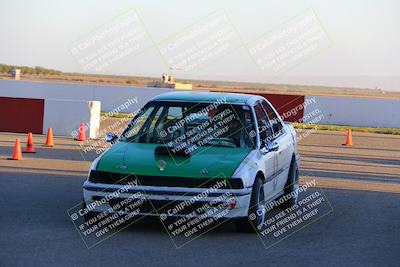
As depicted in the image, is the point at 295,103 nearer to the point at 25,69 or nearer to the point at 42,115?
the point at 42,115

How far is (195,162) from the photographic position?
29.4 ft

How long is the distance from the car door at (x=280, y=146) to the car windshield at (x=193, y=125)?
0.71 metres

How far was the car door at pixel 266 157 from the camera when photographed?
379 inches

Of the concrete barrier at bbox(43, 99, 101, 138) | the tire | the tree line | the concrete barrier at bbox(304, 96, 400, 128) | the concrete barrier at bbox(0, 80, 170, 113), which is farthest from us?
the tree line

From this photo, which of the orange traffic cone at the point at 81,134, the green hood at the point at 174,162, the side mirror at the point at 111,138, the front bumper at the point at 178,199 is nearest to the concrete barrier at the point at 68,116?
the orange traffic cone at the point at 81,134

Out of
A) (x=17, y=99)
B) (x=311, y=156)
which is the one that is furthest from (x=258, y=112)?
(x=17, y=99)

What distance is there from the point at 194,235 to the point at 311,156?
11027 millimetres

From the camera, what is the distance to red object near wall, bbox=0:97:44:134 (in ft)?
75.4

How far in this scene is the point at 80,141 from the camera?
2112 cm

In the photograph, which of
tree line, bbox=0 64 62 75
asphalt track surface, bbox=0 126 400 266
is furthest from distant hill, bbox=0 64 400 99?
asphalt track surface, bbox=0 126 400 266

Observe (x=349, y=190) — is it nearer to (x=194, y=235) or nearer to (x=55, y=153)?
(x=194, y=235)
